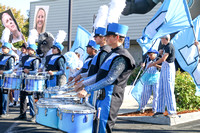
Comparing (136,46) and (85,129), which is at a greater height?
(136,46)

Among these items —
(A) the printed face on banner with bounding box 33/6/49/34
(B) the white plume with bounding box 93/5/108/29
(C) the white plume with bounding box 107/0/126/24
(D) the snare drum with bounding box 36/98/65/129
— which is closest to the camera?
(D) the snare drum with bounding box 36/98/65/129

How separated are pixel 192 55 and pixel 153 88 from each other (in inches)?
57.4

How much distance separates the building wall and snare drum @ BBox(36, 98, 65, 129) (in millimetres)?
14628

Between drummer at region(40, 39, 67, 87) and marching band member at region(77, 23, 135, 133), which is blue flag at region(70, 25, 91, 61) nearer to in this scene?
drummer at region(40, 39, 67, 87)

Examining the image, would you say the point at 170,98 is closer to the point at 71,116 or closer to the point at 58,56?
the point at 58,56

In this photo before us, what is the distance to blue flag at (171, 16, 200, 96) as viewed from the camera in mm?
7172

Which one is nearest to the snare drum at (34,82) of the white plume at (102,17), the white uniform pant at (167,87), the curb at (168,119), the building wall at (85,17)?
the white plume at (102,17)

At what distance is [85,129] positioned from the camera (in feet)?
11.5

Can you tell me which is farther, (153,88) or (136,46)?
(136,46)

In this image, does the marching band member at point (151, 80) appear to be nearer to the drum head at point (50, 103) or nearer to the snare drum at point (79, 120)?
the drum head at point (50, 103)

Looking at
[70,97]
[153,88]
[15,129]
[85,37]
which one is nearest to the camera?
[70,97]

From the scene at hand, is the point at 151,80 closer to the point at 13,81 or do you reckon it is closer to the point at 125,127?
the point at 125,127

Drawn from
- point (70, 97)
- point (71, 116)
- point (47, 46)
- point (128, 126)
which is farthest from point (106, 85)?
point (47, 46)

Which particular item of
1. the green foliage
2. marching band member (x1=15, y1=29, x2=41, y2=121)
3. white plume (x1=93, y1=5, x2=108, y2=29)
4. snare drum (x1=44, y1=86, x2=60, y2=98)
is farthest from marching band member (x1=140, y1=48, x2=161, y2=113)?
snare drum (x1=44, y1=86, x2=60, y2=98)
